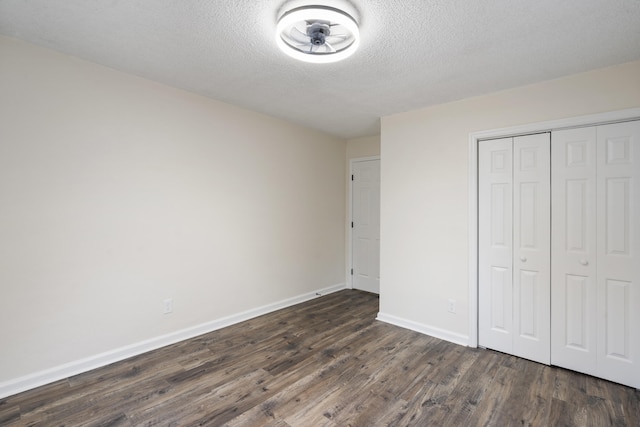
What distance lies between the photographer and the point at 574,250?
2494 millimetres

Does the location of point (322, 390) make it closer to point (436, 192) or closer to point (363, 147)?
point (436, 192)

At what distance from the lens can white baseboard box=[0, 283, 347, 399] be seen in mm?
2109

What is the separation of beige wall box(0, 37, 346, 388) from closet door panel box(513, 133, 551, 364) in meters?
2.63

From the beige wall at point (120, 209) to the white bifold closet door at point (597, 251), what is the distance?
115 inches

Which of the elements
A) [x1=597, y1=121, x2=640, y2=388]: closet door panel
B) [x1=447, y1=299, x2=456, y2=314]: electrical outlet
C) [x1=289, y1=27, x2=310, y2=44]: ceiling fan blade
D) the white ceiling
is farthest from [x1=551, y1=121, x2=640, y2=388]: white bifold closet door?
[x1=289, y1=27, x2=310, y2=44]: ceiling fan blade

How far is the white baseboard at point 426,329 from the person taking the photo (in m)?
3.01

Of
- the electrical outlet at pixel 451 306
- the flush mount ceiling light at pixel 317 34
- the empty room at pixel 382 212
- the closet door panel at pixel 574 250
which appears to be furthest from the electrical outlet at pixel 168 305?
the closet door panel at pixel 574 250

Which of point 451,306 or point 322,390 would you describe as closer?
point 322,390

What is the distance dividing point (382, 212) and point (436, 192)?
69cm

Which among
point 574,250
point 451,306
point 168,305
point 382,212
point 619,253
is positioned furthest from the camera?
point 382,212

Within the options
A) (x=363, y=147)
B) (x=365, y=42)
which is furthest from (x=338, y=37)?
(x=363, y=147)

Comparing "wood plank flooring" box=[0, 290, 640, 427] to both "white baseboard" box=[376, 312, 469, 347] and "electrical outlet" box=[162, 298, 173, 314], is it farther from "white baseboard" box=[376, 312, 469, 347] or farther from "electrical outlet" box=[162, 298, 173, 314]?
"electrical outlet" box=[162, 298, 173, 314]

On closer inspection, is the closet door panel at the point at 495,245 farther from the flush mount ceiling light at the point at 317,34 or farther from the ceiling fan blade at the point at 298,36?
the ceiling fan blade at the point at 298,36

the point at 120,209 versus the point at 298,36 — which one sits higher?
the point at 298,36
